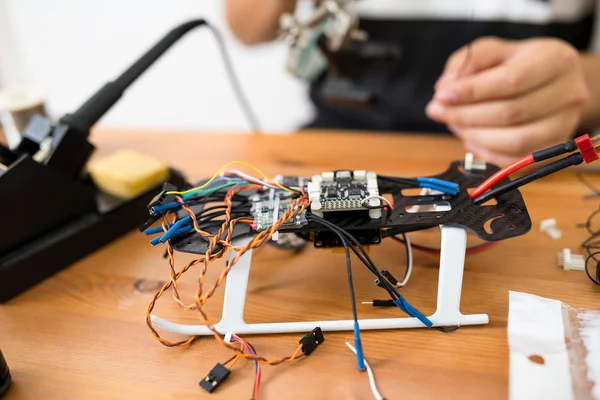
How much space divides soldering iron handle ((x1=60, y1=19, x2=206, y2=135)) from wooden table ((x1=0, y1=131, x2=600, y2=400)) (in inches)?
7.4

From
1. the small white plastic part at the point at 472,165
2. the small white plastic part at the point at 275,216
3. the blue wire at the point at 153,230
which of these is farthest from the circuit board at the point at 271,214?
the small white plastic part at the point at 472,165

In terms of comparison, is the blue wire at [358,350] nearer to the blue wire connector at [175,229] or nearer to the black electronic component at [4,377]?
the blue wire connector at [175,229]

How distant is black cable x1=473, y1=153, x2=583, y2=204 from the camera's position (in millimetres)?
488

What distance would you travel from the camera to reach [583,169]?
2.60 feet

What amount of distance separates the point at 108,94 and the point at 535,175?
589 mm

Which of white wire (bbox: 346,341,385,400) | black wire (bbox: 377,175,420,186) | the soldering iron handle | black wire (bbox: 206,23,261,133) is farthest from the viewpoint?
black wire (bbox: 206,23,261,133)

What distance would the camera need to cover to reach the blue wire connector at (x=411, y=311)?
1.67 feet

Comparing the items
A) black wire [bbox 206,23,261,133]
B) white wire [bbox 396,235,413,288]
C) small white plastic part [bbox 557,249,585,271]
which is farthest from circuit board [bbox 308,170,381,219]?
black wire [bbox 206,23,261,133]

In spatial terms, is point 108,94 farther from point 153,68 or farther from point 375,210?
point 153,68

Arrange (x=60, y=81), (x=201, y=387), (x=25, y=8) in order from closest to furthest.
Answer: (x=201, y=387)
(x=25, y=8)
(x=60, y=81)

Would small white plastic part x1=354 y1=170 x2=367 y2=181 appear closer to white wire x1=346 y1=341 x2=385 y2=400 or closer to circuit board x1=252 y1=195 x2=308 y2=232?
circuit board x1=252 y1=195 x2=308 y2=232

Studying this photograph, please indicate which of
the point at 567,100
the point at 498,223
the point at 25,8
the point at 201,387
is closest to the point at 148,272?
the point at 201,387

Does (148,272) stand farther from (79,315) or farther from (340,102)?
(340,102)

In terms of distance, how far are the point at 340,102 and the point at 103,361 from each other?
0.63 metres
